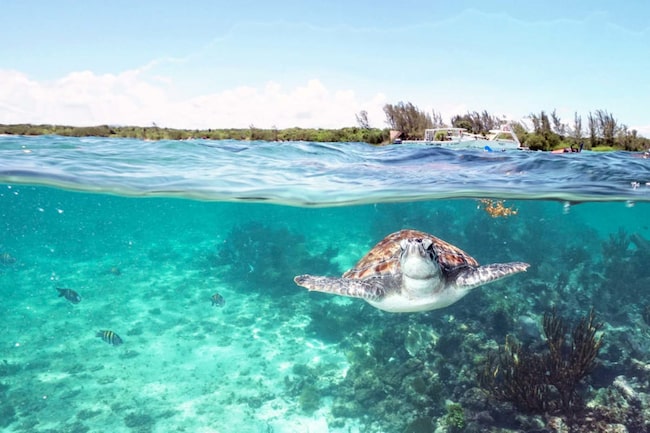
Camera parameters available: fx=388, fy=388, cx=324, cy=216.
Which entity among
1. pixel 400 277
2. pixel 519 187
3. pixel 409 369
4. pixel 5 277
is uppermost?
pixel 519 187

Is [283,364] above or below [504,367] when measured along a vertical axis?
below

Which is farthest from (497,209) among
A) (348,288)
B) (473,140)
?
(473,140)

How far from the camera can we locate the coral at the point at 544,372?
8961mm

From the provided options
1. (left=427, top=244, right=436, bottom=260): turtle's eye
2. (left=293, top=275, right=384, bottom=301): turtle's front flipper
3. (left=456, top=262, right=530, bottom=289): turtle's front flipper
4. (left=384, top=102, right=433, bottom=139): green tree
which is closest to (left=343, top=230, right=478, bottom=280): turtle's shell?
(left=456, top=262, right=530, bottom=289): turtle's front flipper

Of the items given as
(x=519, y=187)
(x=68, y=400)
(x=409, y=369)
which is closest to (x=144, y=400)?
(x=68, y=400)

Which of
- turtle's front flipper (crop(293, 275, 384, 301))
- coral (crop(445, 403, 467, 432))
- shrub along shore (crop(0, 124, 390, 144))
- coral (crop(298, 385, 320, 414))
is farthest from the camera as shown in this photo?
shrub along shore (crop(0, 124, 390, 144))

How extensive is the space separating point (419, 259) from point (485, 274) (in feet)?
5.17

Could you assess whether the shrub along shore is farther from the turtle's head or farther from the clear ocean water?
the turtle's head

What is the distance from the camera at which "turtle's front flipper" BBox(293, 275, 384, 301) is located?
6607 millimetres

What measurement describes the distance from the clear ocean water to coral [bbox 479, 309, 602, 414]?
1.47 ft

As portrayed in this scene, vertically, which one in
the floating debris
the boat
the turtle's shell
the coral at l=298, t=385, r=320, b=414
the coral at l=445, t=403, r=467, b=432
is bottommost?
the coral at l=298, t=385, r=320, b=414

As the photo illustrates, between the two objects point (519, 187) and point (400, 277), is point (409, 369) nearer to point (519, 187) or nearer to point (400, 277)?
point (400, 277)

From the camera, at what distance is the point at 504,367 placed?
33.1 feet

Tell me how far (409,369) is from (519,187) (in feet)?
26.9
